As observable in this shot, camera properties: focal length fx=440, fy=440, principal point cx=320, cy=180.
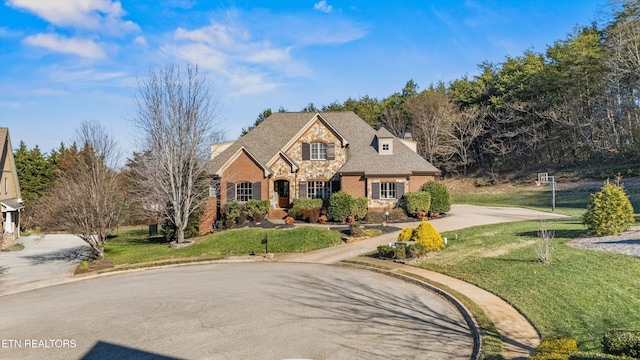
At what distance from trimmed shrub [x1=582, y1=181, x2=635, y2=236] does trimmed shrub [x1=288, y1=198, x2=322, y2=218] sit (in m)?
18.1

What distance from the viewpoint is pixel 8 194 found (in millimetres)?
36375

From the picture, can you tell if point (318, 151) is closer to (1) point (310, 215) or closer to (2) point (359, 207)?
(1) point (310, 215)

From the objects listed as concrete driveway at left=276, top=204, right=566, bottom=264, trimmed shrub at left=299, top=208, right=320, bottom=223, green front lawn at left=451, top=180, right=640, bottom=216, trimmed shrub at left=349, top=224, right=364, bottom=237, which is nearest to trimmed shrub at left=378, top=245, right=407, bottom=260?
concrete driveway at left=276, top=204, right=566, bottom=264

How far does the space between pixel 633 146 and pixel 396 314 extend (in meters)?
48.4

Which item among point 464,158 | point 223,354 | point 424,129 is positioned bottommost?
point 223,354

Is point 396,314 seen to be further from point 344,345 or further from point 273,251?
point 273,251

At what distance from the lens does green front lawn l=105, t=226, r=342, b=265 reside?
76.7 ft

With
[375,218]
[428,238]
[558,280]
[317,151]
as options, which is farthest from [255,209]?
[558,280]

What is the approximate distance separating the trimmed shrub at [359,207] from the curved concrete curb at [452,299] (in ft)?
38.1

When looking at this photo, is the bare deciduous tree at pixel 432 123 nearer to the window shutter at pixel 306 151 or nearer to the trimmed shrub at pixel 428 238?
the window shutter at pixel 306 151

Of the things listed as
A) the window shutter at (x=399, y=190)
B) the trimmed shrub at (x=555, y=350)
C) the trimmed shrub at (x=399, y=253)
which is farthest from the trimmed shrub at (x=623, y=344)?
the window shutter at (x=399, y=190)

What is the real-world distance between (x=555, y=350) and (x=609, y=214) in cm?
1373

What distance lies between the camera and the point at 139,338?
11.4 meters

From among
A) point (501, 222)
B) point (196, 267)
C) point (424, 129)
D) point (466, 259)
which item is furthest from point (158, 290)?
point (424, 129)
